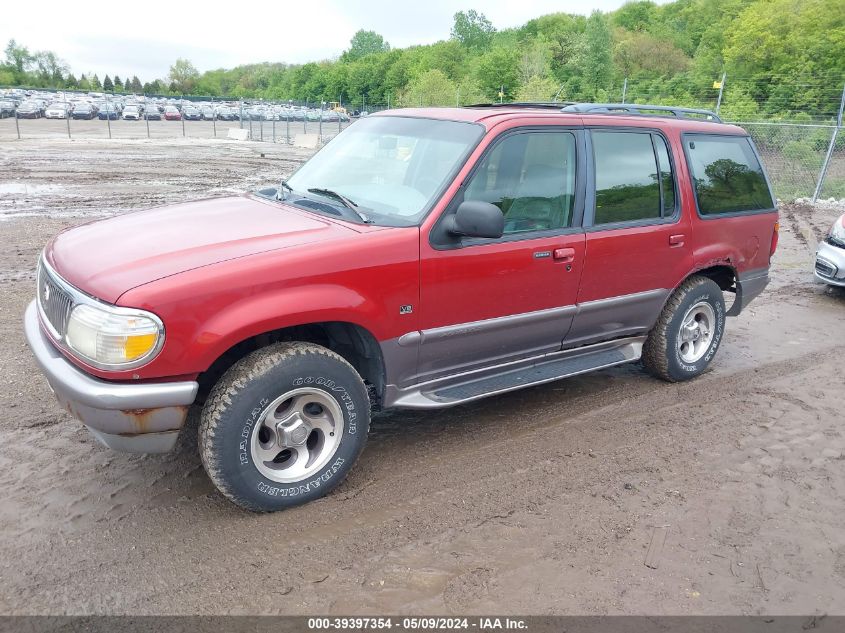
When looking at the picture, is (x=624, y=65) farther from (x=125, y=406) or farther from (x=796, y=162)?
(x=125, y=406)

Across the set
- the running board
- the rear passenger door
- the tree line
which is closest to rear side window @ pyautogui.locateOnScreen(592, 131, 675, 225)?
the rear passenger door

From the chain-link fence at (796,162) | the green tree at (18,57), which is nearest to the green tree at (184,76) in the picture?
the green tree at (18,57)

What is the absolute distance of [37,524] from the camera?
3301 millimetres

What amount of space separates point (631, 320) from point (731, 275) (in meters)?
1.32

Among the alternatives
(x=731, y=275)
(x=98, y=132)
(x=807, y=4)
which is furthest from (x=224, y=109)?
(x=731, y=275)

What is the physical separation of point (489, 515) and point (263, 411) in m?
1.30

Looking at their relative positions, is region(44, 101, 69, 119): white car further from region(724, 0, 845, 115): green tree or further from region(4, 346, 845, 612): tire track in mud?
region(4, 346, 845, 612): tire track in mud

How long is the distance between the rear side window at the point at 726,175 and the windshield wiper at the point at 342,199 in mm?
2725

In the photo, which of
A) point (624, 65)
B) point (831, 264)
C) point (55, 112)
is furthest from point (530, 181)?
point (624, 65)

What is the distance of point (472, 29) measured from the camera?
389ft

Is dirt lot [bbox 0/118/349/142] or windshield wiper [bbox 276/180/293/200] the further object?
dirt lot [bbox 0/118/349/142]

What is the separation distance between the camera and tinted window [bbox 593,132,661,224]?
4.50 metres

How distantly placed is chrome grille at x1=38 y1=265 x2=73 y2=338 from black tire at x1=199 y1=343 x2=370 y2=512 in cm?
80

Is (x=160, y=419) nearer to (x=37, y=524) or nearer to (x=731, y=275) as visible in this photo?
(x=37, y=524)
